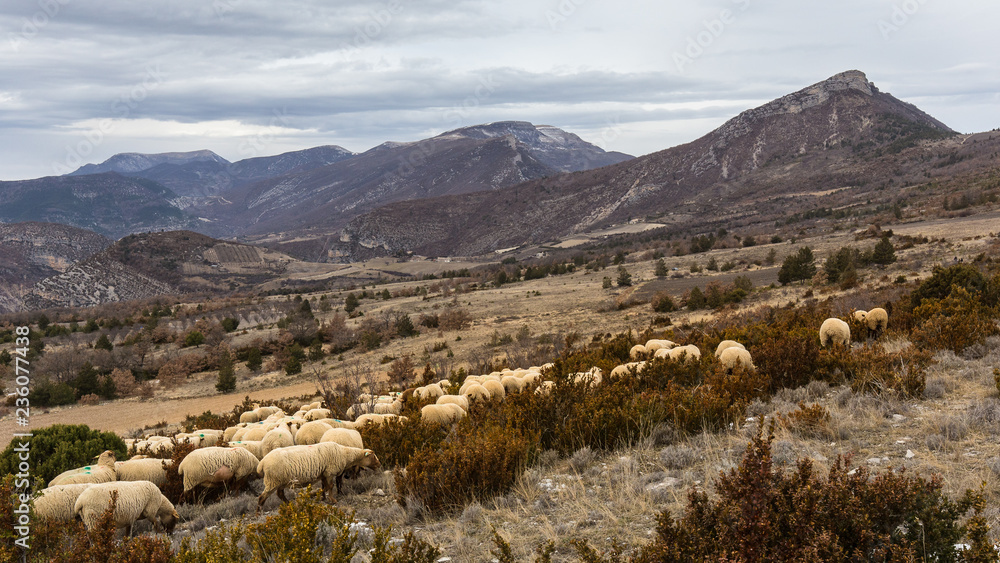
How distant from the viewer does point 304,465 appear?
570cm

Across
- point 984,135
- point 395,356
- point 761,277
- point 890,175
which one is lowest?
point 395,356

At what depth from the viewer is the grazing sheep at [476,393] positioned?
945 cm

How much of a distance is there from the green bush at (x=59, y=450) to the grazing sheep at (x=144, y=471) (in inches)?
96.8

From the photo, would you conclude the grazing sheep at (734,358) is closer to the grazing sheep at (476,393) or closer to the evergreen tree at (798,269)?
the grazing sheep at (476,393)

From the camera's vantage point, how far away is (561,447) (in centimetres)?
618

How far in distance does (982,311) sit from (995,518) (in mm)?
10207

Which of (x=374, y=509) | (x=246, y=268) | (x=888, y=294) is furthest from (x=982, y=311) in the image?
(x=246, y=268)

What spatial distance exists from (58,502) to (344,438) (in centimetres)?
277

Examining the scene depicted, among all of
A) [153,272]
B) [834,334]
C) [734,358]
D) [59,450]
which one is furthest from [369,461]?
[153,272]

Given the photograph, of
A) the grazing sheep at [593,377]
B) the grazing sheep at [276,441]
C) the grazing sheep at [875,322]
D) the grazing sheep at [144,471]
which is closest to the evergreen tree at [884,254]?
the grazing sheep at [875,322]

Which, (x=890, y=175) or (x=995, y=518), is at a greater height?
(x=890, y=175)

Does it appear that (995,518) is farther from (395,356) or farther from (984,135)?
(984,135)

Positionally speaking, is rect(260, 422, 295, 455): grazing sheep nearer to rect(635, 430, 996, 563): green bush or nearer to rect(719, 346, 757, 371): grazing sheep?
rect(635, 430, 996, 563): green bush

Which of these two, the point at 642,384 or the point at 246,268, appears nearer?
the point at 642,384
